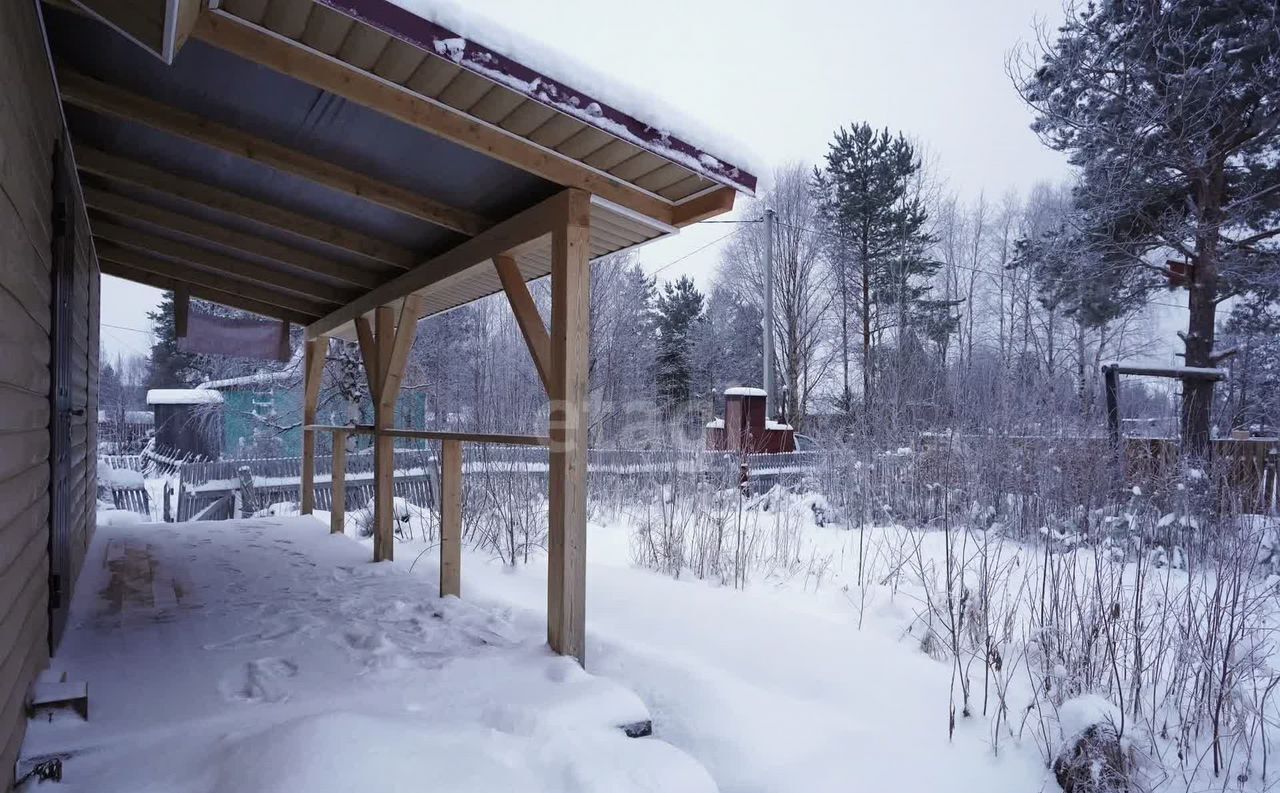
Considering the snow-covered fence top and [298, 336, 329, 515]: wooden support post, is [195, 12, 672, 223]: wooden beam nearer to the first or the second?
[298, 336, 329, 515]: wooden support post

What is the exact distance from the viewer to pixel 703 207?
10.5 feet

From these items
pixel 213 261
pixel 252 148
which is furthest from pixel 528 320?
pixel 213 261

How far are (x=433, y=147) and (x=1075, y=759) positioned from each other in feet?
11.1

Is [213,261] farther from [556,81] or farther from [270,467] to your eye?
[270,467]

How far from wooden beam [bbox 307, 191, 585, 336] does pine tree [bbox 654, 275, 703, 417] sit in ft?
51.1

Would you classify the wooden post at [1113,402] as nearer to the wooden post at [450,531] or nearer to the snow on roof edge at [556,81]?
the snow on roof edge at [556,81]

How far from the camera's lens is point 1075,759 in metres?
2.52

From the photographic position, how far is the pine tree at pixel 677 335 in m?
20.8

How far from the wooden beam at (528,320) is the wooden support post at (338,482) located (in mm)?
2732

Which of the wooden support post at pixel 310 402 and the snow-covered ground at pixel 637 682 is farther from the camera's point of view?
the wooden support post at pixel 310 402

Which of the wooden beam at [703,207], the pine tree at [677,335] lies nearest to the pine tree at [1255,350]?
the wooden beam at [703,207]

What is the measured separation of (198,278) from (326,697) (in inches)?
171

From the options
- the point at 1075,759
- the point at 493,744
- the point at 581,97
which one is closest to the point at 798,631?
the point at 1075,759

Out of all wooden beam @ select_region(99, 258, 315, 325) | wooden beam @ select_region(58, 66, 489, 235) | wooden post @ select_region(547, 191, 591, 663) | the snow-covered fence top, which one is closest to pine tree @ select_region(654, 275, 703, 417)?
the snow-covered fence top
